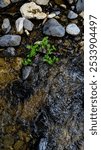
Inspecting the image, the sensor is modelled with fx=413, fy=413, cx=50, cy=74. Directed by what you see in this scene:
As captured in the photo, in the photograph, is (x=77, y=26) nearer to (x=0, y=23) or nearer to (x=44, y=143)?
(x=0, y=23)

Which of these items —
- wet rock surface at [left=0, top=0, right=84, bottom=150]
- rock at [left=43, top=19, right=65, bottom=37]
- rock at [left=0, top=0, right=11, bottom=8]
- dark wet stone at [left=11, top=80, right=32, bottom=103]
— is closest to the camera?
wet rock surface at [left=0, top=0, right=84, bottom=150]

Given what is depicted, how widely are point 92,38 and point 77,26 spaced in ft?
1.46

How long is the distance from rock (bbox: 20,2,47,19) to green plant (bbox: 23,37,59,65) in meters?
0.22

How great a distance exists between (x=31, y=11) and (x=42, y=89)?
0.68 m

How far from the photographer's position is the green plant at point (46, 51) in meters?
3.21

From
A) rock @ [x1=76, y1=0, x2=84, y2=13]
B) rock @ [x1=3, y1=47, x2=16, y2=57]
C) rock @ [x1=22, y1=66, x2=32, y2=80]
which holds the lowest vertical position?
rock @ [x1=22, y1=66, x2=32, y2=80]

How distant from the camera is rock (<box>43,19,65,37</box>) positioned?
3.28 metres

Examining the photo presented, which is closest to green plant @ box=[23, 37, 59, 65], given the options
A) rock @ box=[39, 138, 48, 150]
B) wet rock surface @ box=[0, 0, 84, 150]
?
wet rock surface @ box=[0, 0, 84, 150]

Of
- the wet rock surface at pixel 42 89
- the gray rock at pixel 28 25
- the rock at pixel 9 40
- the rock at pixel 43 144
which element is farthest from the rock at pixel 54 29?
the rock at pixel 43 144

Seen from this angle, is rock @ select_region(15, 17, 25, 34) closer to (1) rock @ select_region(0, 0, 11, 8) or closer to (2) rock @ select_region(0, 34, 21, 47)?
(2) rock @ select_region(0, 34, 21, 47)

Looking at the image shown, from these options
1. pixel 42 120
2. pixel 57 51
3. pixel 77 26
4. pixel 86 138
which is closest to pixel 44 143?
pixel 42 120

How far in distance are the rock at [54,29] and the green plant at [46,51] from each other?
7 cm

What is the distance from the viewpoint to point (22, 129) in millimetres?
3166

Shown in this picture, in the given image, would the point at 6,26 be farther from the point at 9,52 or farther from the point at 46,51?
the point at 46,51
